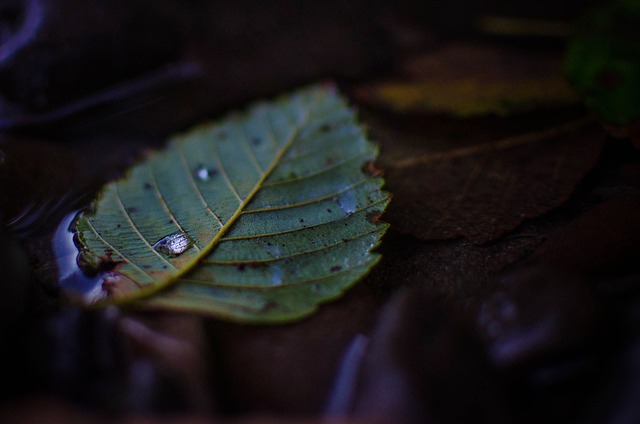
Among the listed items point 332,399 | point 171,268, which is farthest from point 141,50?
point 332,399

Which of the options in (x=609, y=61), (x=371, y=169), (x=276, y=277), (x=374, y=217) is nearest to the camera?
(x=276, y=277)

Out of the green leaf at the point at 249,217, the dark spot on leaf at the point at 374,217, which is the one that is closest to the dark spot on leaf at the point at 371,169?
the green leaf at the point at 249,217

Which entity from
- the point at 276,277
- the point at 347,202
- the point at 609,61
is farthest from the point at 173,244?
the point at 609,61

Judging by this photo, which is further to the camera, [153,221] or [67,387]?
[153,221]

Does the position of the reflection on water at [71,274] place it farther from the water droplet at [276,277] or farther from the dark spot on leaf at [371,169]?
the dark spot on leaf at [371,169]

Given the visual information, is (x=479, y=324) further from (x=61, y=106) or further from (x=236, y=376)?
(x=61, y=106)

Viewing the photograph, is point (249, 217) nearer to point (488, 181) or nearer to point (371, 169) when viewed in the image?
point (371, 169)

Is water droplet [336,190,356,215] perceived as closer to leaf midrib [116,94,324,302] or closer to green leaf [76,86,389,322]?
green leaf [76,86,389,322]

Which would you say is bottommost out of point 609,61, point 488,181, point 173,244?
point 488,181
